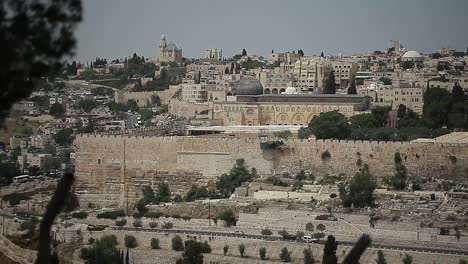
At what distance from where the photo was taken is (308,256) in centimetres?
1228

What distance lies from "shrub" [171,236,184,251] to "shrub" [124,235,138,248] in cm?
68

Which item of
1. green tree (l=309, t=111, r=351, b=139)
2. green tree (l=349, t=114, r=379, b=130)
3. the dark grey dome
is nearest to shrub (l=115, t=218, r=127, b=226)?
green tree (l=309, t=111, r=351, b=139)

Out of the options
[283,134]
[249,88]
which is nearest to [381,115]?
[283,134]

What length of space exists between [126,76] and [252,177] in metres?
34.8

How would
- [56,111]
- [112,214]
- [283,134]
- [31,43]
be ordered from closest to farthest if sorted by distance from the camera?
[31,43]
[112,214]
[283,134]
[56,111]

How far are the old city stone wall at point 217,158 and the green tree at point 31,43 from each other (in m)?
13.9

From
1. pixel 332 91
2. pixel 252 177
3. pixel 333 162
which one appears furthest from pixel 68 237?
pixel 332 91

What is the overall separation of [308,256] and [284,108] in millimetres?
14225

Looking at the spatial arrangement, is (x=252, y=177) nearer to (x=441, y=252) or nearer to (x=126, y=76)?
(x=441, y=252)

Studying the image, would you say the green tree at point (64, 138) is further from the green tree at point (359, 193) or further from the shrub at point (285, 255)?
the shrub at point (285, 255)

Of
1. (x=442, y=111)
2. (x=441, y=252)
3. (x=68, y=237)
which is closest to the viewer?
(x=441, y=252)

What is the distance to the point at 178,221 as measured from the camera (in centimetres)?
1516

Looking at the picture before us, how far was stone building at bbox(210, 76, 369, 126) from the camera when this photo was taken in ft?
85.7

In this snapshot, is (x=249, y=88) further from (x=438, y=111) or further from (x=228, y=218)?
(x=228, y=218)
